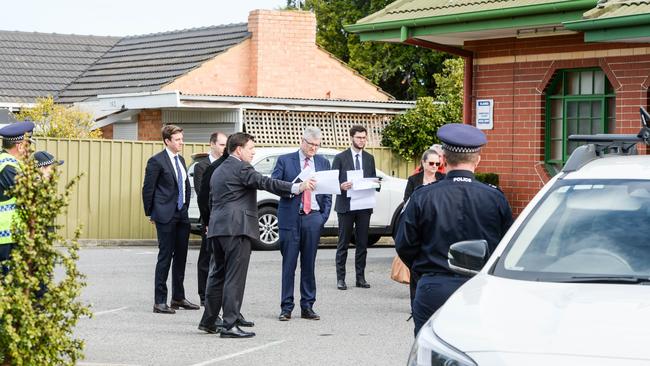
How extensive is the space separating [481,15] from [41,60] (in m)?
23.3

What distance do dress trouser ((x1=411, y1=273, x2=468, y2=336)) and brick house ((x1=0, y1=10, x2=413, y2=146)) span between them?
20739 mm

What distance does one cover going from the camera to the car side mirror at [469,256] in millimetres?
6508

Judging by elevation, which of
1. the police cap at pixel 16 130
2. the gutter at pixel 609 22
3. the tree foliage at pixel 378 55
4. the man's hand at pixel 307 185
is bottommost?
the man's hand at pixel 307 185

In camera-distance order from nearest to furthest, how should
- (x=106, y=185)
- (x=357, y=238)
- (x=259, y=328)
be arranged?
(x=259, y=328) < (x=357, y=238) < (x=106, y=185)

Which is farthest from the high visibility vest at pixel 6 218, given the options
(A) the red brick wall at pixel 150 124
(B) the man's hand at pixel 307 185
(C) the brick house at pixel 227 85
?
(A) the red brick wall at pixel 150 124

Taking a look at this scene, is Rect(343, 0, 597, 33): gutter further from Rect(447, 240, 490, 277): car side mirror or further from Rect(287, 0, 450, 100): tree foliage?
Rect(287, 0, 450, 100): tree foliage

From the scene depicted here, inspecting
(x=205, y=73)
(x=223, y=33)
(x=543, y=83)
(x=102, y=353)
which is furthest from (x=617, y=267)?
(x=223, y=33)

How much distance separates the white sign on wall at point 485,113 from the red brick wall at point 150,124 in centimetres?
1269

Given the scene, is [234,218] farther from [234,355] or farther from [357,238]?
[357,238]

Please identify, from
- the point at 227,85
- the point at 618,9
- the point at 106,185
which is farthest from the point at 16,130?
the point at 227,85

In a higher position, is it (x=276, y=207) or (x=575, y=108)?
(x=575, y=108)

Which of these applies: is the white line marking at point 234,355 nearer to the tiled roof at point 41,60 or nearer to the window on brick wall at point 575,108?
the window on brick wall at point 575,108

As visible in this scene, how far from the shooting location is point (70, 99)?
114ft

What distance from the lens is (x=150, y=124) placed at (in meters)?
30.3
